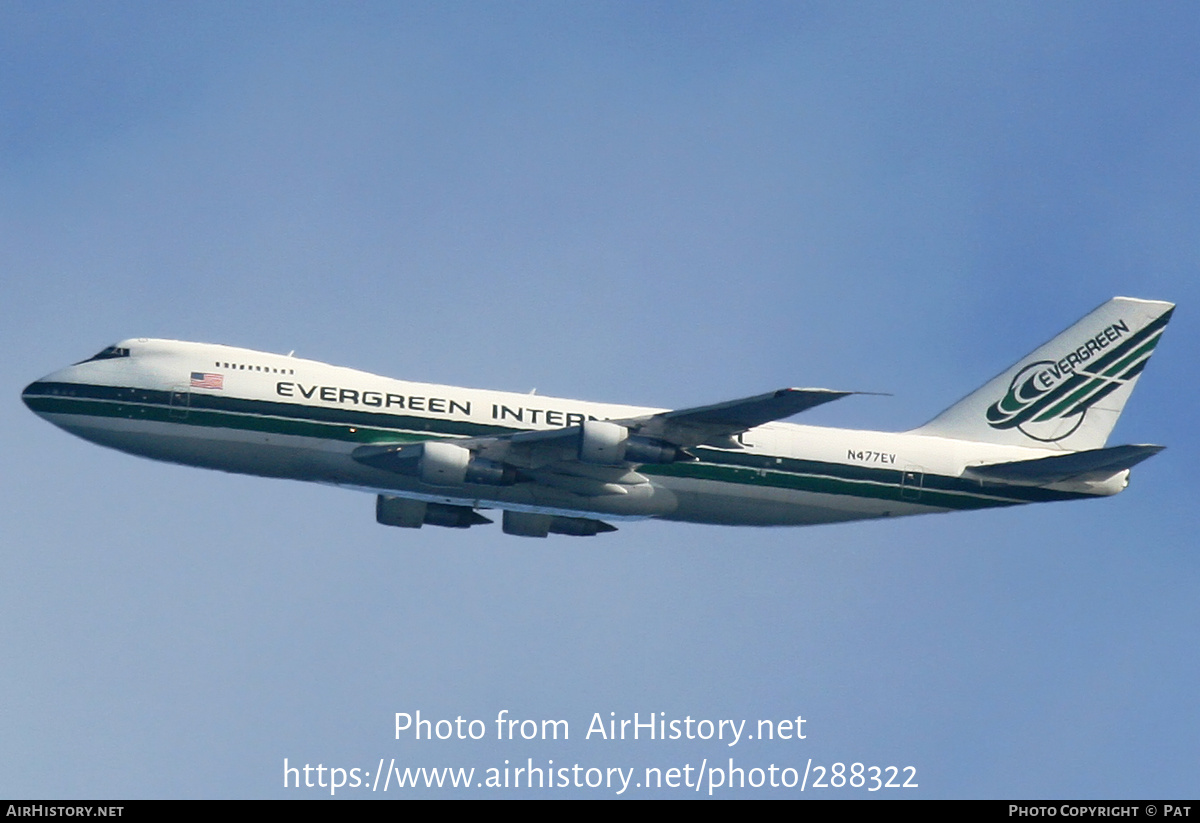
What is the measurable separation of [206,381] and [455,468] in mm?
9576

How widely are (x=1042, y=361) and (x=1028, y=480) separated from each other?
771 cm

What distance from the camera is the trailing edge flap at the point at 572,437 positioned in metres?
54.9

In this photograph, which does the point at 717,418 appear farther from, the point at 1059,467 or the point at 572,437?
the point at 1059,467

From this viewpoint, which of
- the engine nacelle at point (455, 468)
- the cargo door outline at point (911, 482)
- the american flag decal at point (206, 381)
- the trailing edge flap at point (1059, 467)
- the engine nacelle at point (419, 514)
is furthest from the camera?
the engine nacelle at point (419, 514)

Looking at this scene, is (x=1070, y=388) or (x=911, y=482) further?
(x=1070, y=388)

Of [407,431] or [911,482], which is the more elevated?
[407,431]

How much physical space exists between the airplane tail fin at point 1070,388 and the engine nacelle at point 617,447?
13.3 meters

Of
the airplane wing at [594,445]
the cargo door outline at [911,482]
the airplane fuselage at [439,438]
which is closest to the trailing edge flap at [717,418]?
→ the airplane wing at [594,445]

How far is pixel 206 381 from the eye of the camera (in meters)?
56.3

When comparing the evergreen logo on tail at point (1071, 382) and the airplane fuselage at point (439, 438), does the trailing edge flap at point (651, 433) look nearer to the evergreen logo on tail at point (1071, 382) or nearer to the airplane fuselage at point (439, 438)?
the airplane fuselage at point (439, 438)

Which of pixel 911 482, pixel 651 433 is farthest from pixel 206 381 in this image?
pixel 911 482

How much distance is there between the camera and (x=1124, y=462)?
5688cm

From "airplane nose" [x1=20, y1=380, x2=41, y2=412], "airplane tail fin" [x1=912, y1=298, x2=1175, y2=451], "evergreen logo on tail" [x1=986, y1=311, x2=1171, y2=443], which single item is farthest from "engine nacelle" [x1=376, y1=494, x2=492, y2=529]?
"evergreen logo on tail" [x1=986, y1=311, x2=1171, y2=443]

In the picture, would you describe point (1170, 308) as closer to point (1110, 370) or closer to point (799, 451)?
point (1110, 370)
